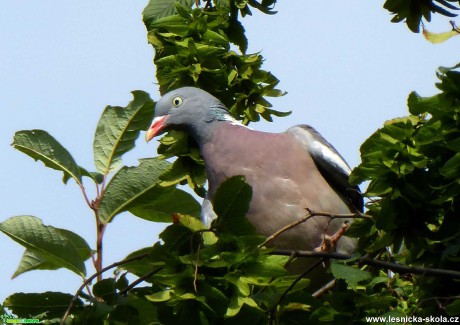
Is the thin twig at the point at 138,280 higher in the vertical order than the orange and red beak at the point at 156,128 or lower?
lower

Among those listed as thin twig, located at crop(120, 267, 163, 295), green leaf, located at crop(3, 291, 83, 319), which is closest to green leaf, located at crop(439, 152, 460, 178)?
thin twig, located at crop(120, 267, 163, 295)

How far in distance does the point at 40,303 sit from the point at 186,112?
2143mm

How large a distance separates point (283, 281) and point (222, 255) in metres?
0.23

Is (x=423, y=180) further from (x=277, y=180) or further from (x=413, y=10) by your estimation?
(x=277, y=180)

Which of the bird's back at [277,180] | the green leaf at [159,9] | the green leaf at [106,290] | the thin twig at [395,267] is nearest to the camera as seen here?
the thin twig at [395,267]

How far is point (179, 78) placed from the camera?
A: 4965 millimetres

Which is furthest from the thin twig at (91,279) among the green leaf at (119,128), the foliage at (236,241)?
the green leaf at (119,128)

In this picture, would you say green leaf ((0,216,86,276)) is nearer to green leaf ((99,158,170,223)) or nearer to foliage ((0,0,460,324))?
foliage ((0,0,460,324))

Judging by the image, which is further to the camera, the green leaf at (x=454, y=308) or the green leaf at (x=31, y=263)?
the green leaf at (x=31, y=263)

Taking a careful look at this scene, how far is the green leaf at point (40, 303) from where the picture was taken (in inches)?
132

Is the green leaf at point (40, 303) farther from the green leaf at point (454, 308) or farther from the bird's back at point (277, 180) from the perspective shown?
the bird's back at point (277, 180)

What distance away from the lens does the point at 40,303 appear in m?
3.38

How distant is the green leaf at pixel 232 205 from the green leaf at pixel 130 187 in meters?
0.70

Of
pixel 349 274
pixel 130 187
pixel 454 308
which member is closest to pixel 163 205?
pixel 130 187
